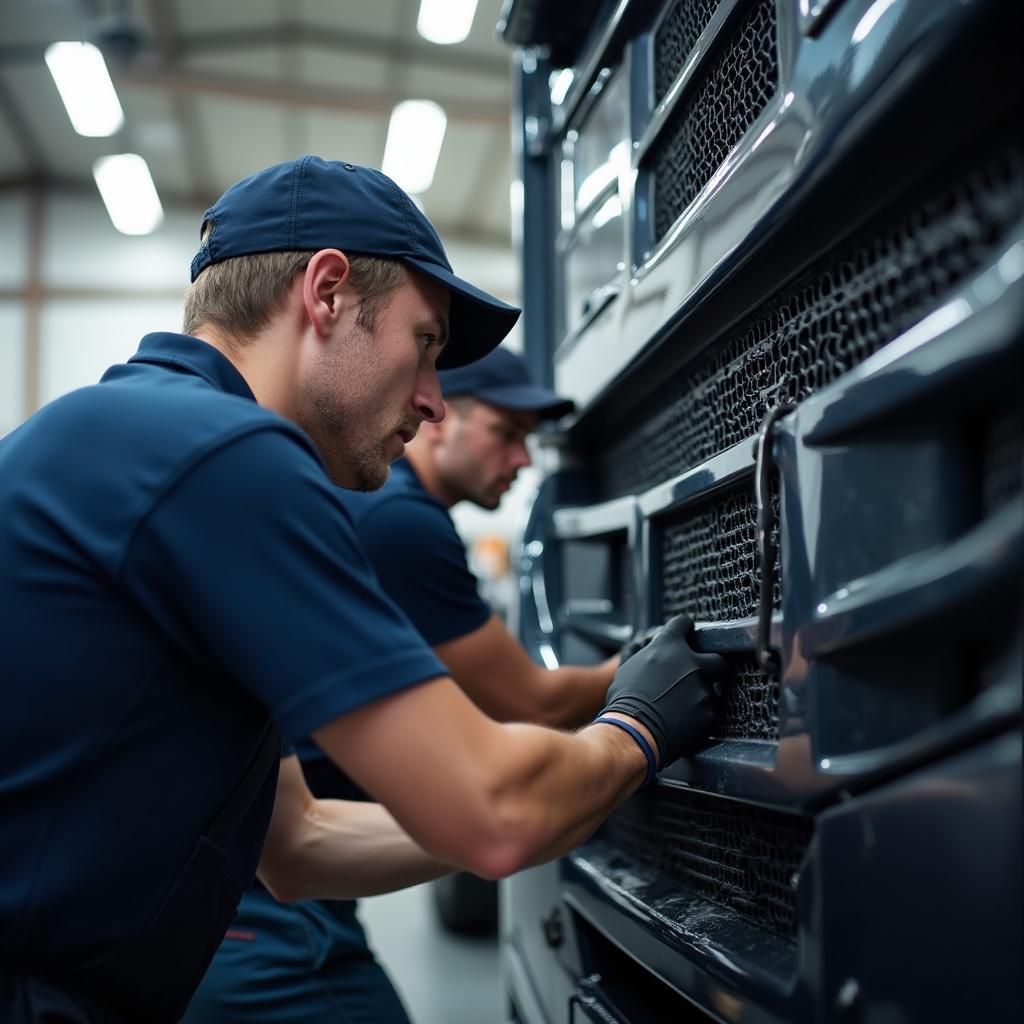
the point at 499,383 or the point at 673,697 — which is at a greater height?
the point at 499,383

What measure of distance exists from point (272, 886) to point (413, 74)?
32.0 ft

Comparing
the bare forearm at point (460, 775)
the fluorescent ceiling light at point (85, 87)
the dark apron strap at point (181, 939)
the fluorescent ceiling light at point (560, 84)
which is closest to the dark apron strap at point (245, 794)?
the dark apron strap at point (181, 939)

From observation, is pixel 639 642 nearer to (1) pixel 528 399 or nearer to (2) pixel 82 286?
(1) pixel 528 399

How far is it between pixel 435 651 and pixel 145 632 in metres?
1.06

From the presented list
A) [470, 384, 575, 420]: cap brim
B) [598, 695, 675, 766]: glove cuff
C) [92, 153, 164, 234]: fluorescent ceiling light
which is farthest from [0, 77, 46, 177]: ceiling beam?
[598, 695, 675, 766]: glove cuff

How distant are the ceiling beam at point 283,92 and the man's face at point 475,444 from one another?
8.13 meters

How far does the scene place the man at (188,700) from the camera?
982 mm

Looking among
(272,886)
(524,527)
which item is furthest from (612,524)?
(272,886)

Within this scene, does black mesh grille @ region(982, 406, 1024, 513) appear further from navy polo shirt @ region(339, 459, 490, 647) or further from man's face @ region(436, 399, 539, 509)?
man's face @ region(436, 399, 539, 509)

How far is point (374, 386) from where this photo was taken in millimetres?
1320

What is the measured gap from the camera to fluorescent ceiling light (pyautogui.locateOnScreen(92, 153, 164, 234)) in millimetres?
12164

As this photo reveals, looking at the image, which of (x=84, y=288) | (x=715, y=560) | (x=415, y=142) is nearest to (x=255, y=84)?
(x=415, y=142)

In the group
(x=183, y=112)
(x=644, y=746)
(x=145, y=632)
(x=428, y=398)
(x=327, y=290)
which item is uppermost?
(x=183, y=112)

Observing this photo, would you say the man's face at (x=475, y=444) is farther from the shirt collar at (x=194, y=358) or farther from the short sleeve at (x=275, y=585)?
the short sleeve at (x=275, y=585)
